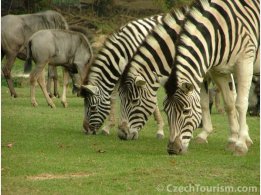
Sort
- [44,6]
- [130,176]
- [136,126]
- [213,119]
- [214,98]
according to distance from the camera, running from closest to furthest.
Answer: [130,176]
[136,126]
[213,119]
[214,98]
[44,6]

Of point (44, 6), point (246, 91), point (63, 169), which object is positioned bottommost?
point (63, 169)

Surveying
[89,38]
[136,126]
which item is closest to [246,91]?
[136,126]

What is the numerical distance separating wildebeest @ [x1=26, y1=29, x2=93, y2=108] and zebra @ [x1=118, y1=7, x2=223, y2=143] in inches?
245

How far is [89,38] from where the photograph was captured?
21.1 metres

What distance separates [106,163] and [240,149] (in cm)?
188

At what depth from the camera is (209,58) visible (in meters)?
11.1

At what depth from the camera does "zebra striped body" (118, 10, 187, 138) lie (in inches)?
488

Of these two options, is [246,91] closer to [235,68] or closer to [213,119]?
[235,68]

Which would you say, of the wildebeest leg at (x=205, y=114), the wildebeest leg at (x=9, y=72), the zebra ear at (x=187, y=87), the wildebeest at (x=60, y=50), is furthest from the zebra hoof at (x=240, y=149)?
the wildebeest leg at (x=9, y=72)

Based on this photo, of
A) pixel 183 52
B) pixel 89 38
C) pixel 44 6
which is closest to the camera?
pixel 183 52

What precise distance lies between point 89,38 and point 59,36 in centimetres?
183

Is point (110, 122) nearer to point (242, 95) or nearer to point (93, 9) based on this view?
point (242, 95)

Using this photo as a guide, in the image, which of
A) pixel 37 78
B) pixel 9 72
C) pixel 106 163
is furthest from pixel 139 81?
pixel 9 72

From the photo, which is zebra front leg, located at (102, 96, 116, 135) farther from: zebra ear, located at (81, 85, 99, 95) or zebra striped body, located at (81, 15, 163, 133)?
zebra ear, located at (81, 85, 99, 95)
